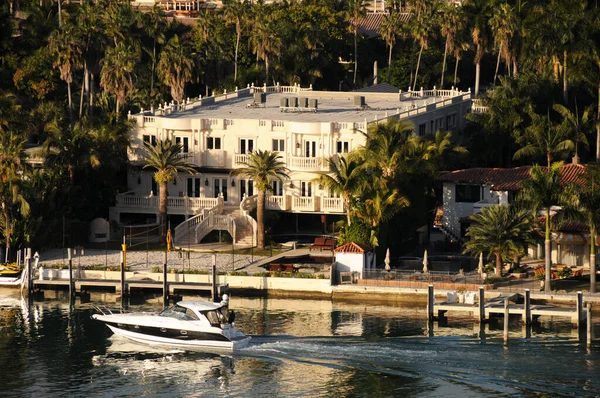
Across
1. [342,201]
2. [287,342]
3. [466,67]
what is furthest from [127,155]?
[466,67]

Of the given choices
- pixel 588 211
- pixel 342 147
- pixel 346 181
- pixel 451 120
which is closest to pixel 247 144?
pixel 342 147

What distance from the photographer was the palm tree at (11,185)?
99688mm

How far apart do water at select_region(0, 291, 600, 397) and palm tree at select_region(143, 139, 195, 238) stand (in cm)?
1736

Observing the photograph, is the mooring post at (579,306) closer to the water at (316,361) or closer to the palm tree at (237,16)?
the water at (316,361)

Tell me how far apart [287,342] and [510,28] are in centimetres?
6538

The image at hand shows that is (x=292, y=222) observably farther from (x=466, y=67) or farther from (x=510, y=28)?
(x=466, y=67)

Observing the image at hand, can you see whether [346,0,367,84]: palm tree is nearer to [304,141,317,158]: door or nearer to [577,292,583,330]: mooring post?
[304,141,317,158]: door

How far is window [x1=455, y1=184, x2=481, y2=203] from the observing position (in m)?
105

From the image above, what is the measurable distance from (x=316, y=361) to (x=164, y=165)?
1170 inches

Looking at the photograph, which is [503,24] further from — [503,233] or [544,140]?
[503,233]

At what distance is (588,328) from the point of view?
8138 cm

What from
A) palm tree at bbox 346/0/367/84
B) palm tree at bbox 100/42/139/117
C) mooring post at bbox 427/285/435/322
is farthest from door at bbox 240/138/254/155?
palm tree at bbox 346/0/367/84

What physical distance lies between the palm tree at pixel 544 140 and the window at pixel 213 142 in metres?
19.8

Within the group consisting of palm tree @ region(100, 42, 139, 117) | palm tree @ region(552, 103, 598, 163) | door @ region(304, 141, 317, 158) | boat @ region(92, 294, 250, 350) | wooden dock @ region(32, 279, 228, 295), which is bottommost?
boat @ region(92, 294, 250, 350)
